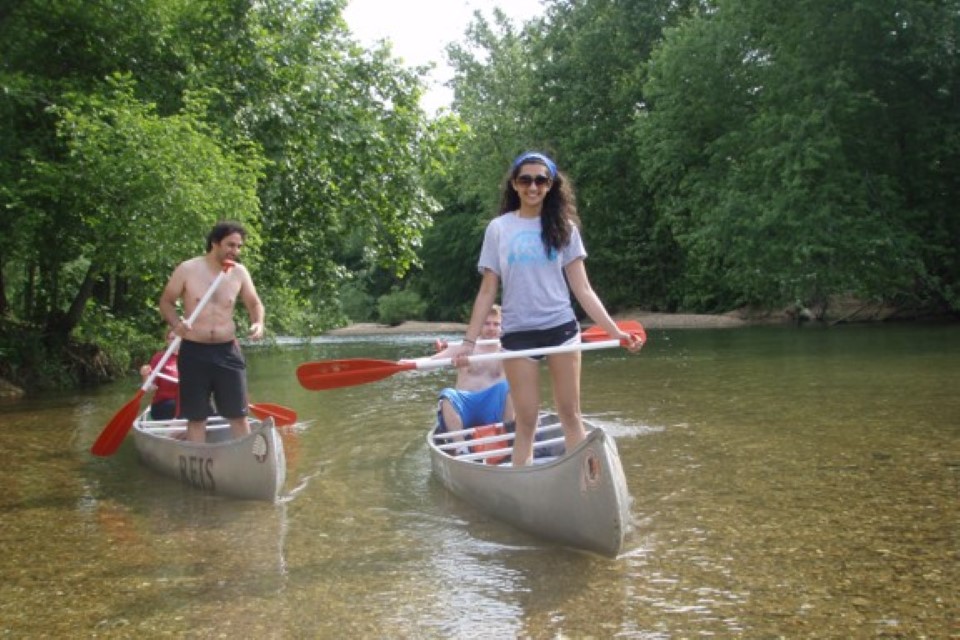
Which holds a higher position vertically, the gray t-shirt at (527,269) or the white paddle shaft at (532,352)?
the gray t-shirt at (527,269)

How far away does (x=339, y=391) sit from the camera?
14.6m

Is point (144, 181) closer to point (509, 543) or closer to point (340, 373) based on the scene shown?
point (340, 373)

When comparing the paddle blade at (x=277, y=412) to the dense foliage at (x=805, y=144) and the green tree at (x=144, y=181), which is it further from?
the dense foliage at (x=805, y=144)

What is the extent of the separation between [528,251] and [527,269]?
0.30 feet

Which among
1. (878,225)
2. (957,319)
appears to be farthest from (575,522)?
(957,319)

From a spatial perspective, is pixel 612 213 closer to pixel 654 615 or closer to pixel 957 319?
pixel 957 319

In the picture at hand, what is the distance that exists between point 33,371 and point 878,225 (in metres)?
18.1

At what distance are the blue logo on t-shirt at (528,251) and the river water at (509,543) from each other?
1514 mm

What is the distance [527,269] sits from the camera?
4.85 m

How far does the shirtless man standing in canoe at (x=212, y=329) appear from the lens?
6.50 meters

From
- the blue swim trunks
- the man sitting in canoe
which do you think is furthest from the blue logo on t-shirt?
the blue swim trunks

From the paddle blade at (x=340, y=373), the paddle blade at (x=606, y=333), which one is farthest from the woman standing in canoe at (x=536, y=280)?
the paddle blade at (x=340, y=373)

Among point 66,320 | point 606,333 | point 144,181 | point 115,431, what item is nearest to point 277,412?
point 115,431

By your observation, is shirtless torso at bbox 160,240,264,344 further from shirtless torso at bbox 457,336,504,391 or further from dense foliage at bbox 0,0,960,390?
dense foliage at bbox 0,0,960,390
